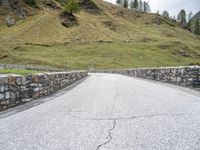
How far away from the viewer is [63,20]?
96562 millimetres

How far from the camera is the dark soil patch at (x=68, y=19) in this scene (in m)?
94.5

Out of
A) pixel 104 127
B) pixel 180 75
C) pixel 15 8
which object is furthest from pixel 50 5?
pixel 104 127

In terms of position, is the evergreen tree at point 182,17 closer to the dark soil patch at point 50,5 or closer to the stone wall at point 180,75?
the dark soil patch at point 50,5

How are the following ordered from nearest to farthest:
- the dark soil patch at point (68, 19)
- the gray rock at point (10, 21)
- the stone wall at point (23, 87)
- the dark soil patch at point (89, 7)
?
the stone wall at point (23, 87) < the gray rock at point (10, 21) < the dark soil patch at point (68, 19) < the dark soil patch at point (89, 7)

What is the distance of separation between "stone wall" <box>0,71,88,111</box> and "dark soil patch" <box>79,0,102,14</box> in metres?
115

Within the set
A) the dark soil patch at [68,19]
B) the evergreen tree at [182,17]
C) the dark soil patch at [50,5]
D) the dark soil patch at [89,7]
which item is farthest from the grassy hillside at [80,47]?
the evergreen tree at [182,17]

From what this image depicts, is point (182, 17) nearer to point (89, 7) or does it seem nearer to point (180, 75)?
point (89, 7)

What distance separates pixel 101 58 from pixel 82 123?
2268 inches

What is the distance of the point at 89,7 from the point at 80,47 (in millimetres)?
60801

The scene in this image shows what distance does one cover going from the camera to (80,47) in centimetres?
7244

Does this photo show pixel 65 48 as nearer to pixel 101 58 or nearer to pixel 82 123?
pixel 101 58

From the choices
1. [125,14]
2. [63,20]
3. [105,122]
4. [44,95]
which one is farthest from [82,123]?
[125,14]

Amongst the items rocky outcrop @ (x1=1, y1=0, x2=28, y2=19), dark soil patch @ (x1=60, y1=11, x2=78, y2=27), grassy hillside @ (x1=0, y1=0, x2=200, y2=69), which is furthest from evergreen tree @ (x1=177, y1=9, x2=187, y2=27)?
rocky outcrop @ (x1=1, y1=0, x2=28, y2=19)

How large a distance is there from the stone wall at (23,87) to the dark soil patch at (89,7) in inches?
4511
